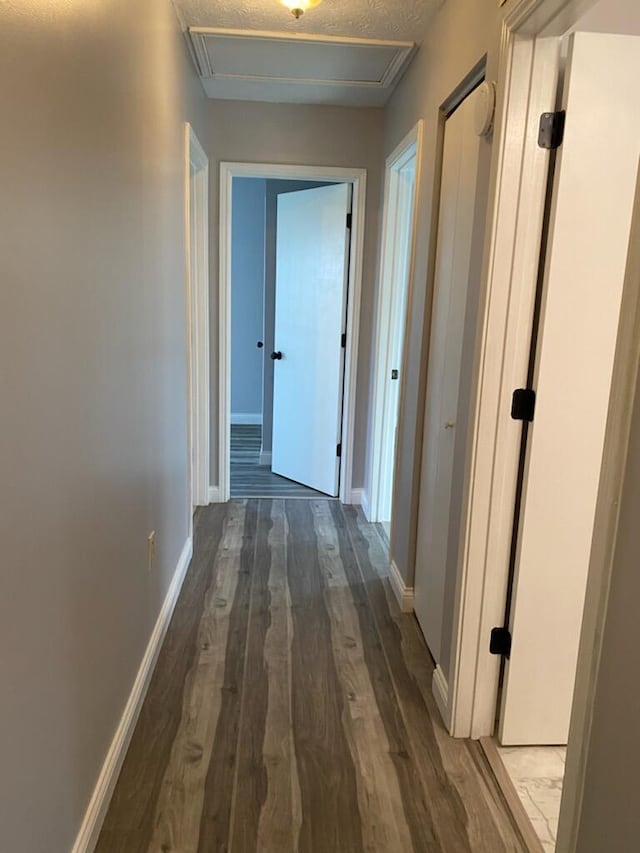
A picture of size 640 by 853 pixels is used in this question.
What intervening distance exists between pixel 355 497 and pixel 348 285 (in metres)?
1.41

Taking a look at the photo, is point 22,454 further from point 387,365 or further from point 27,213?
point 387,365

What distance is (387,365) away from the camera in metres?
3.79

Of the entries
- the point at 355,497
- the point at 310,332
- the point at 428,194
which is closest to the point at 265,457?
the point at 355,497

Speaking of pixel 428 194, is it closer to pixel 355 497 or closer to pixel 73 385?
pixel 73 385

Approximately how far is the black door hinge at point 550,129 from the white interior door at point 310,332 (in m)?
2.44

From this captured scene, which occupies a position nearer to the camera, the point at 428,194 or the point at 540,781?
the point at 540,781

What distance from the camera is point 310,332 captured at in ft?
14.5

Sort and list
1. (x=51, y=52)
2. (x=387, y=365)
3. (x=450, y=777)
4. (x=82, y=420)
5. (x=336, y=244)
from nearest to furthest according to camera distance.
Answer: (x=51, y=52) < (x=82, y=420) < (x=450, y=777) < (x=387, y=365) < (x=336, y=244)

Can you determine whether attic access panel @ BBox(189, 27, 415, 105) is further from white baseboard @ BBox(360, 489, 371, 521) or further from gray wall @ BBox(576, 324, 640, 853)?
gray wall @ BBox(576, 324, 640, 853)

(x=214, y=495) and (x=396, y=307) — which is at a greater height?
(x=396, y=307)

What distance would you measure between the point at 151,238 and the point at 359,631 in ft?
5.81

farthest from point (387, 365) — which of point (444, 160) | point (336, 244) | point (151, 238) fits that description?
point (151, 238)

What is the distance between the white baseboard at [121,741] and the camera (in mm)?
1551

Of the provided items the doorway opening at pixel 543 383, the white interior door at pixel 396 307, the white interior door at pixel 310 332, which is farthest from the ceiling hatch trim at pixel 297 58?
the doorway opening at pixel 543 383
